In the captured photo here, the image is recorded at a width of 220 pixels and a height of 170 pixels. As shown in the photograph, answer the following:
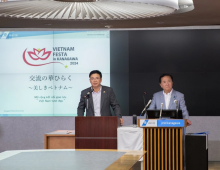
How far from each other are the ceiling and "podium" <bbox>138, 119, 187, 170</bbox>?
1886mm

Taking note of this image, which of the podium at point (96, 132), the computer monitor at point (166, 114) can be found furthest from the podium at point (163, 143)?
the podium at point (96, 132)

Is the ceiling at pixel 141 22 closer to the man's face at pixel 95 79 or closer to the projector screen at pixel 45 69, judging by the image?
the projector screen at pixel 45 69

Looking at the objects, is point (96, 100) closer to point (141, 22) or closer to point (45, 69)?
point (141, 22)

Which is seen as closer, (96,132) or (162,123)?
(162,123)

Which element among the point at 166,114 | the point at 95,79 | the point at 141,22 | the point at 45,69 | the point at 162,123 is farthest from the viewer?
the point at 45,69

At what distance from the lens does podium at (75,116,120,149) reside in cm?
504

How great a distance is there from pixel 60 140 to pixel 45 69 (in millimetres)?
2527

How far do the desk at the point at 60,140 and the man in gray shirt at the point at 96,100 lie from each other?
434mm

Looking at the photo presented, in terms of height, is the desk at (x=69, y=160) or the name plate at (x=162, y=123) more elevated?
the name plate at (x=162, y=123)

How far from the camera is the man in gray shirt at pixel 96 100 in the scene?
562 centimetres

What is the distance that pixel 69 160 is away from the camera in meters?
3.12

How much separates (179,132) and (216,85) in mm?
3220

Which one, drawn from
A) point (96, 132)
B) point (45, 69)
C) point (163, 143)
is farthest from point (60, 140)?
point (45, 69)

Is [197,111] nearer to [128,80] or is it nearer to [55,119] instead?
[128,80]
